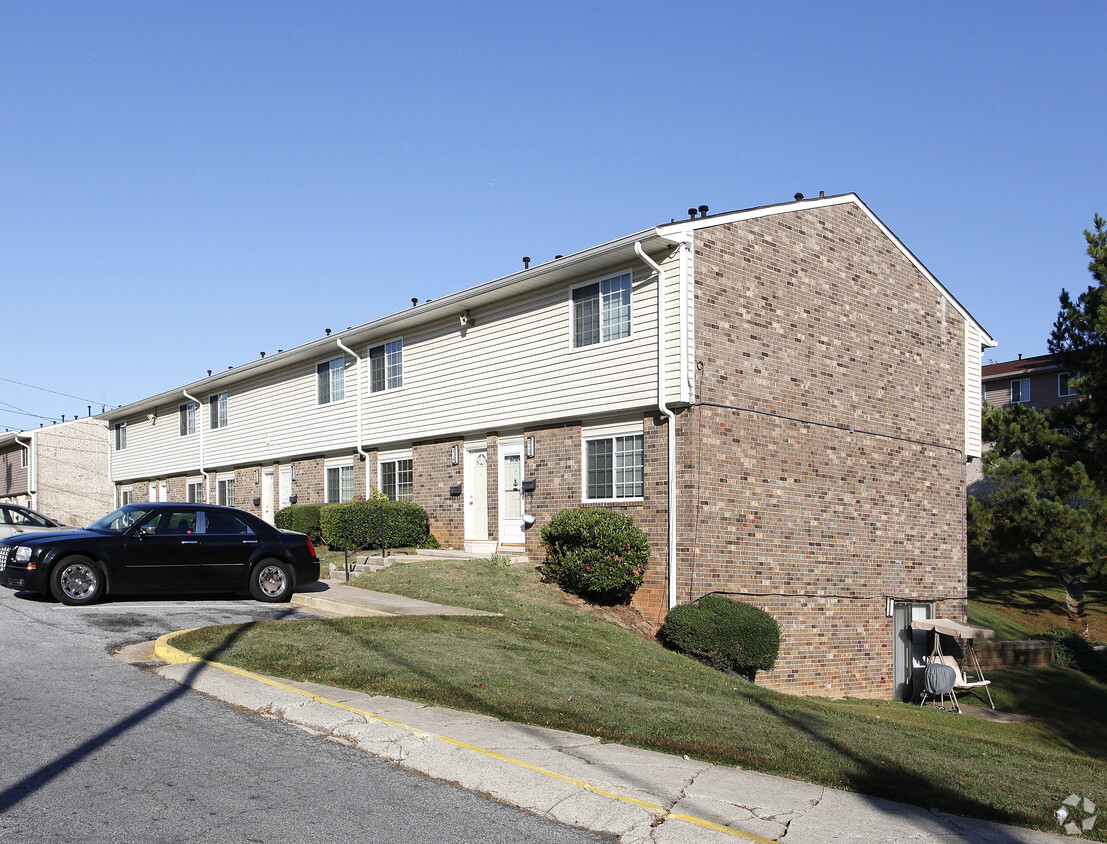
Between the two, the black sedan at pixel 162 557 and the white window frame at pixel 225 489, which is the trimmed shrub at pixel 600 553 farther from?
the white window frame at pixel 225 489

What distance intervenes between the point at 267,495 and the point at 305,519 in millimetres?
5000

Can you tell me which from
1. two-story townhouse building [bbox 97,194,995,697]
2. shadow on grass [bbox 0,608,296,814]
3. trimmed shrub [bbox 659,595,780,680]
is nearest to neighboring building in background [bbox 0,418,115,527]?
two-story townhouse building [bbox 97,194,995,697]

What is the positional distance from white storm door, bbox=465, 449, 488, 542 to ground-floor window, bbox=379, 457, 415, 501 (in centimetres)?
218

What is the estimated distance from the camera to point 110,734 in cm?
702

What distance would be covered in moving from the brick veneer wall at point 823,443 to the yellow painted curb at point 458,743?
8531 millimetres

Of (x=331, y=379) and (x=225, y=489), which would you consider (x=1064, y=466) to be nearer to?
(x=331, y=379)

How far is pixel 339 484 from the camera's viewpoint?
26.0m

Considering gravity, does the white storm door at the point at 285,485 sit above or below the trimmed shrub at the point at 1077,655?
above

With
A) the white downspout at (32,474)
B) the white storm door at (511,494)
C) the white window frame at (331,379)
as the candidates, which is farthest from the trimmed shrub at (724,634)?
the white downspout at (32,474)

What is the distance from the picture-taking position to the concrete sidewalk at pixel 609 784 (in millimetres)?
5680

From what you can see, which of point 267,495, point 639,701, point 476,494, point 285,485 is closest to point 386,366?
point 476,494

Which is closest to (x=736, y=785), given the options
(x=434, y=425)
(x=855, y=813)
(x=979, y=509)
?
(x=855, y=813)

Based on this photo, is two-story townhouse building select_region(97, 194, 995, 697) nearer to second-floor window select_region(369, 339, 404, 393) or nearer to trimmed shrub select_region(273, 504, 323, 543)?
second-floor window select_region(369, 339, 404, 393)

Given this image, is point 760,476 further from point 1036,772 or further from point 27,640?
point 27,640
